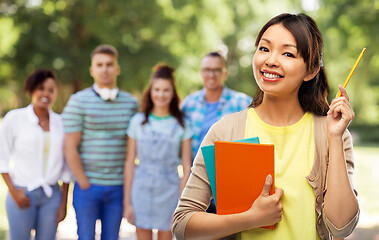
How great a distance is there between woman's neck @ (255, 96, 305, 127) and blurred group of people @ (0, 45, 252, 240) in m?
2.30

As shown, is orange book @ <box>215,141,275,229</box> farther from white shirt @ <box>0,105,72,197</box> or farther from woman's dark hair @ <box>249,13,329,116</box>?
white shirt @ <box>0,105,72,197</box>

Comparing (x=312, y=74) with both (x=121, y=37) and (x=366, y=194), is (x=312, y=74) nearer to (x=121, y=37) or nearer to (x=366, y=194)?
(x=366, y=194)

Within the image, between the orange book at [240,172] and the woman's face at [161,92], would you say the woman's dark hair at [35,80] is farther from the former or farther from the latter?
the orange book at [240,172]

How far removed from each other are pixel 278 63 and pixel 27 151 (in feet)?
9.56

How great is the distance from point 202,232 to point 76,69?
51.0 ft

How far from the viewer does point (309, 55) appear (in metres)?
1.65

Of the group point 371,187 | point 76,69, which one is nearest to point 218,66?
point 371,187

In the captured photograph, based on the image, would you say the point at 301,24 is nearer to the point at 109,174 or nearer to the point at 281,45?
the point at 281,45

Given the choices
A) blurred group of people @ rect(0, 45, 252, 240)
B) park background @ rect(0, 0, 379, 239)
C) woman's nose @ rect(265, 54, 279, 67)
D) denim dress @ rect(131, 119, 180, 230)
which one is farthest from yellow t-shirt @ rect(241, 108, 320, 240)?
park background @ rect(0, 0, 379, 239)

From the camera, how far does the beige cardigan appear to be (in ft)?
5.30

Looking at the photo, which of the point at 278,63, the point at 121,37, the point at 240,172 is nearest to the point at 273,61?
the point at 278,63

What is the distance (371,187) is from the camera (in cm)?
1151

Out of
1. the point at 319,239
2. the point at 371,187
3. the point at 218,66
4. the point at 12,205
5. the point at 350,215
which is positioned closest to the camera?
the point at 350,215

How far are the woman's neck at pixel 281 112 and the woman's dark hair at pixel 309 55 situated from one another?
0.05 m
